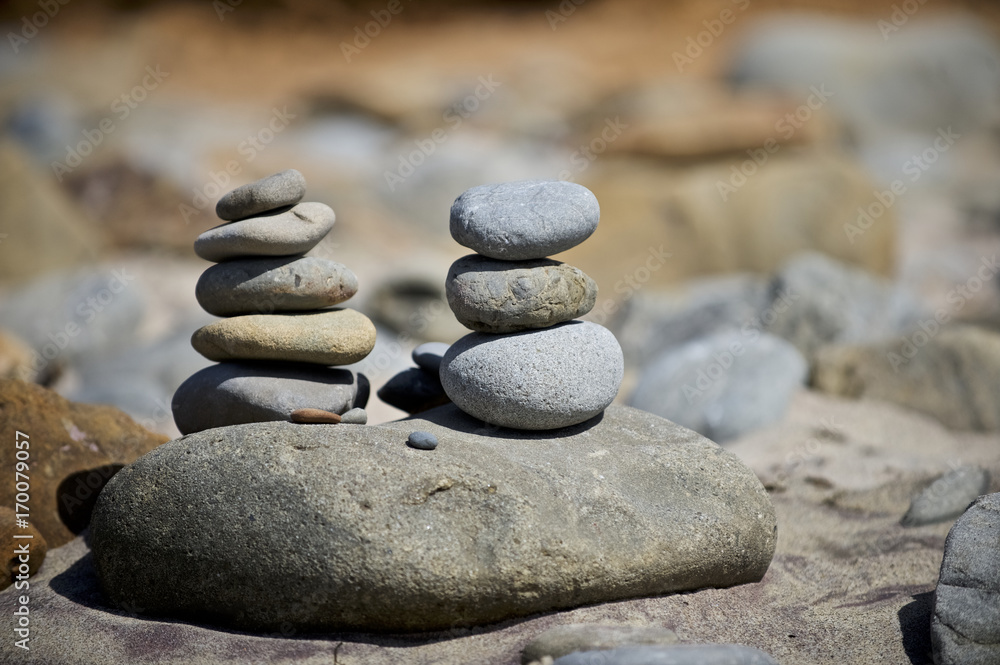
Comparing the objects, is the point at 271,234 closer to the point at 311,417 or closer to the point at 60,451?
the point at 311,417

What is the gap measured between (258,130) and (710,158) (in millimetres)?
11452

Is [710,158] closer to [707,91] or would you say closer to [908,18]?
[707,91]

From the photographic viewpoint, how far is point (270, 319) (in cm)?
386

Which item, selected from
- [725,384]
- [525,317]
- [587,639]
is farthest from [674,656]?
[725,384]

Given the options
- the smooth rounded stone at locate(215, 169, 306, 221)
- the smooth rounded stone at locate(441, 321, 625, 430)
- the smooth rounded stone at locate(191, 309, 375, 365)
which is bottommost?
the smooth rounded stone at locate(441, 321, 625, 430)

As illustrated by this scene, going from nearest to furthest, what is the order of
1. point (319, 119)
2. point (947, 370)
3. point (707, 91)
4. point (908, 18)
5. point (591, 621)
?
point (591, 621)
point (947, 370)
point (707, 91)
point (319, 119)
point (908, 18)

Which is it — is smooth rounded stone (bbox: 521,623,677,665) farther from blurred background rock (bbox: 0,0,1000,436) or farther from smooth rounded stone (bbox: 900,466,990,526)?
blurred background rock (bbox: 0,0,1000,436)

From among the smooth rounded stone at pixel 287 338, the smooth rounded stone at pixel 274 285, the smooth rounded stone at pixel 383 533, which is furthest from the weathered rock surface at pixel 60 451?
the smooth rounded stone at pixel 274 285

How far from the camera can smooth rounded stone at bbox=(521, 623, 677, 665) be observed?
280 cm

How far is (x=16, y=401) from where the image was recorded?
13.5 ft

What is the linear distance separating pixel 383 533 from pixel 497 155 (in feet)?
39.1

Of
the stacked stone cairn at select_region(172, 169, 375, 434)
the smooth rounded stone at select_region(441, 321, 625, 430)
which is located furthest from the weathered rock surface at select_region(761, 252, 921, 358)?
the stacked stone cairn at select_region(172, 169, 375, 434)

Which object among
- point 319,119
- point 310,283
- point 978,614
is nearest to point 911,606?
point 978,614

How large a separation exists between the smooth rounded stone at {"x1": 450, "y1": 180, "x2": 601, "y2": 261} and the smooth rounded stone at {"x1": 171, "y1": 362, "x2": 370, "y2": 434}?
1.02m
